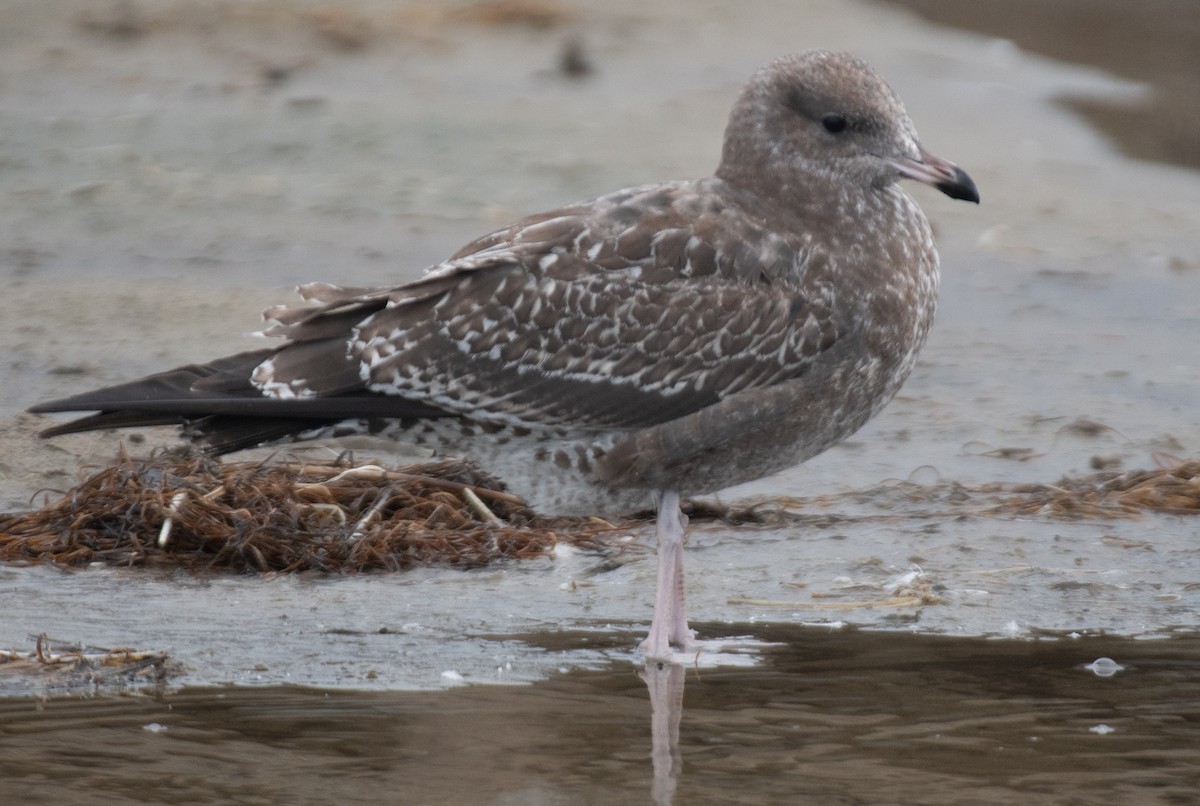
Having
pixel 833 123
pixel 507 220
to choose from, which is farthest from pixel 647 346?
pixel 507 220

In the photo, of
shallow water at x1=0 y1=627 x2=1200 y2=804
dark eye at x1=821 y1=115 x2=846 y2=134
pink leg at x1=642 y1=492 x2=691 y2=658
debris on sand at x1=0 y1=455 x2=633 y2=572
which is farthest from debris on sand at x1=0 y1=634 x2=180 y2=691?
dark eye at x1=821 y1=115 x2=846 y2=134

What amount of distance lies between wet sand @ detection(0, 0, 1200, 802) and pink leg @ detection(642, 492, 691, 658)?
135 millimetres

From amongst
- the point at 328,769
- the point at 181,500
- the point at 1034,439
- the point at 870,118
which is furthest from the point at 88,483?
the point at 1034,439

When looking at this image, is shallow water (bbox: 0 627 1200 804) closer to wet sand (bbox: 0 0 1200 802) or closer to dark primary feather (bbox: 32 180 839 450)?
wet sand (bbox: 0 0 1200 802)

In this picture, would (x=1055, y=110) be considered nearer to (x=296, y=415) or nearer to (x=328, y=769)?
(x=296, y=415)

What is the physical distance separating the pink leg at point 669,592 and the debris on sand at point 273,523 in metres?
0.92

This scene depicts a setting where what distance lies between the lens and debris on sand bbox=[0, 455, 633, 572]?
6.73m

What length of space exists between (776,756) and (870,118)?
7.64ft

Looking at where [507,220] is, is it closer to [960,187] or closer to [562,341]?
[562,341]

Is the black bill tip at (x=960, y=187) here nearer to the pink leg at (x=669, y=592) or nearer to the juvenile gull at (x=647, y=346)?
the juvenile gull at (x=647, y=346)

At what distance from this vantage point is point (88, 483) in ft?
22.9

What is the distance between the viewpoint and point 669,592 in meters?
5.93

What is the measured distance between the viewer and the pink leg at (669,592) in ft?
19.1

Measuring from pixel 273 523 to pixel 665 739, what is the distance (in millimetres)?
2223
